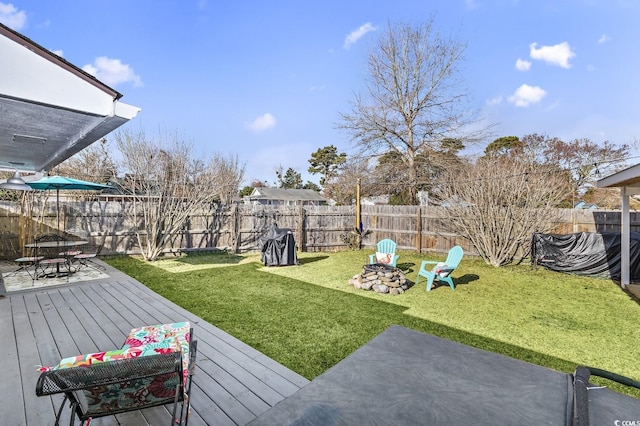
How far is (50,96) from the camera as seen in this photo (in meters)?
2.00

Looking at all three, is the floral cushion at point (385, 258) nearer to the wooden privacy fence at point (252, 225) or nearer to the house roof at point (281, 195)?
the wooden privacy fence at point (252, 225)

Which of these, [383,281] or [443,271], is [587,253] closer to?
[443,271]

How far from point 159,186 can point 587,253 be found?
37.9ft

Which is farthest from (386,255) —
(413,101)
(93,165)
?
(93,165)

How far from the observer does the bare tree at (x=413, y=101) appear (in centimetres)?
1430

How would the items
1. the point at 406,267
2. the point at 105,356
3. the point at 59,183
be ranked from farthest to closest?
the point at 406,267
the point at 59,183
the point at 105,356

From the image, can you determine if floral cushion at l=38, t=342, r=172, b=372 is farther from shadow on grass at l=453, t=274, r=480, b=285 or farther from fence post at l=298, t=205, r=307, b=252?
fence post at l=298, t=205, r=307, b=252

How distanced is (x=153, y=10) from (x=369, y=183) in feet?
37.2

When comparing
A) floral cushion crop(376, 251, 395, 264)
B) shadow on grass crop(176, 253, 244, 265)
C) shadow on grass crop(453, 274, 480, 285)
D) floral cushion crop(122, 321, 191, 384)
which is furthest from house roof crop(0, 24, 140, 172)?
shadow on grass crop(453, 274, 480, 285)

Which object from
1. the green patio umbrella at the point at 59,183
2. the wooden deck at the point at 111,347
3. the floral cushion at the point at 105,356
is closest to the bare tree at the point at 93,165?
the green patio umbrella at the point at 59,183

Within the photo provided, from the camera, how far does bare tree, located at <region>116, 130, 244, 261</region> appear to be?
921cm

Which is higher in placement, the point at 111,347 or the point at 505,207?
the point at 505,207

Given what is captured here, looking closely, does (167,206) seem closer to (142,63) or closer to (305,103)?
(142,63)

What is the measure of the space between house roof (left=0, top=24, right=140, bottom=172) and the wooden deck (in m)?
2.19
